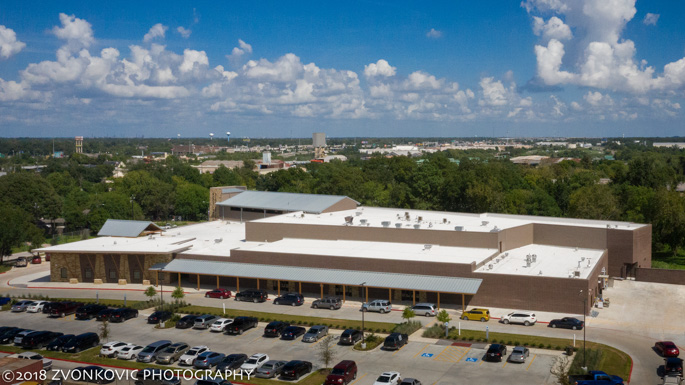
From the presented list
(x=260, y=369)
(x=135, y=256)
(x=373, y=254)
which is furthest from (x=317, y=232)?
(x=260, y=369)

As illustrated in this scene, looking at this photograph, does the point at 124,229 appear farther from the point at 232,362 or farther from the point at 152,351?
the point at 232,362

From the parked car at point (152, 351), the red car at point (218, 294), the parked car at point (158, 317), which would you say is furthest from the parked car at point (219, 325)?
the red car at point (218, 294)

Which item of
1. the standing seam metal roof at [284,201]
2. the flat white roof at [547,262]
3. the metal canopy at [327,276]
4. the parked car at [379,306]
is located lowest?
the parked car at [379,306]

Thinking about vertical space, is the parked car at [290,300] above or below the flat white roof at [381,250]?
below

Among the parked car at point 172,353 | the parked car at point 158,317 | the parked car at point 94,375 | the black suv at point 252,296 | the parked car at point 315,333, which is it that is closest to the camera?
the parked car at point 94,375

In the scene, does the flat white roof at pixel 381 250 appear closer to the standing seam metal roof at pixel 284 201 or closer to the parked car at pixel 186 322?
the standing seam metal roof at pixel 284 201

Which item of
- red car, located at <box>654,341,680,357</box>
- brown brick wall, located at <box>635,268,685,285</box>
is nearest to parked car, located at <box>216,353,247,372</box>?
red car, located at <box>654,341,680,357</box>

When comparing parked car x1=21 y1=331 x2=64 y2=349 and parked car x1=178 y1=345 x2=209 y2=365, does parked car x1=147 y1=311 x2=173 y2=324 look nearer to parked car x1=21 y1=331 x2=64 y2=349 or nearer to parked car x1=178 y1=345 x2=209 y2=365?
parked car x1=21 y1=331 x2=64 y2=349
